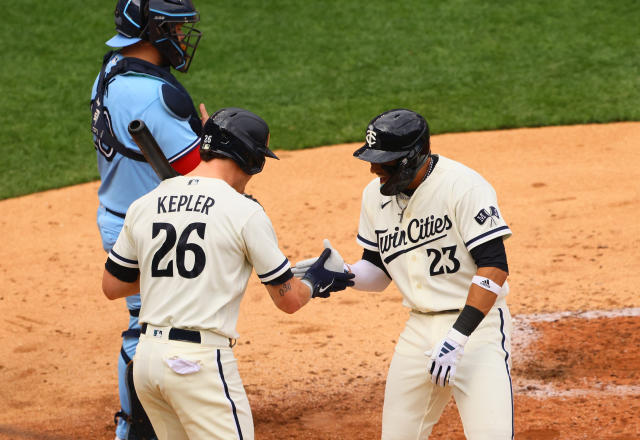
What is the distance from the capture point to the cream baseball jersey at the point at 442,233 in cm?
407

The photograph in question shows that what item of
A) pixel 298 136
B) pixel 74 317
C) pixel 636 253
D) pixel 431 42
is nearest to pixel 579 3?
pixel 431 42

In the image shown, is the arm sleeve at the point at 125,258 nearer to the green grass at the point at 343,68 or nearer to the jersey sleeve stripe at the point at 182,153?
the jersey sleeve stripe at the point at 182,153

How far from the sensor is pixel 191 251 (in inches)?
143

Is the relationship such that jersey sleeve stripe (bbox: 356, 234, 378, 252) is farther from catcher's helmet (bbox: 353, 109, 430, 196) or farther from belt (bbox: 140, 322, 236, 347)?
belt (bbox: 140, 322, 236, 347)

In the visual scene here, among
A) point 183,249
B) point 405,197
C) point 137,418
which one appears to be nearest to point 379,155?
point 405,197

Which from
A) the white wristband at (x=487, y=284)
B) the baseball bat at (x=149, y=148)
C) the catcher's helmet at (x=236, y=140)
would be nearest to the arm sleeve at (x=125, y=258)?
the baseball bat at (x=149, y=148)

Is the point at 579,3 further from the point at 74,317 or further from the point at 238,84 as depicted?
the point at 74,317

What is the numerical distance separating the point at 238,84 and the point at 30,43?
4173 mm

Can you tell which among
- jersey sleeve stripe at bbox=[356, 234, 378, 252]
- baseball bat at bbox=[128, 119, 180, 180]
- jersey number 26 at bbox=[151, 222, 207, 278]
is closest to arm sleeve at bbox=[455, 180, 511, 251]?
jersey sleeve stripe at bbox=[356, 234, 378, 252]

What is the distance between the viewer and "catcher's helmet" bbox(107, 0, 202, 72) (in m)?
5.04

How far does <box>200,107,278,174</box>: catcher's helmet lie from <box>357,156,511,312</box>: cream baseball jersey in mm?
806

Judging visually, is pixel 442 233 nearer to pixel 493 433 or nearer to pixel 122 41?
pixel 493 433

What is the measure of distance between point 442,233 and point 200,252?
118 cm

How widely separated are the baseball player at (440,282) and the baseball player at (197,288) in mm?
731
